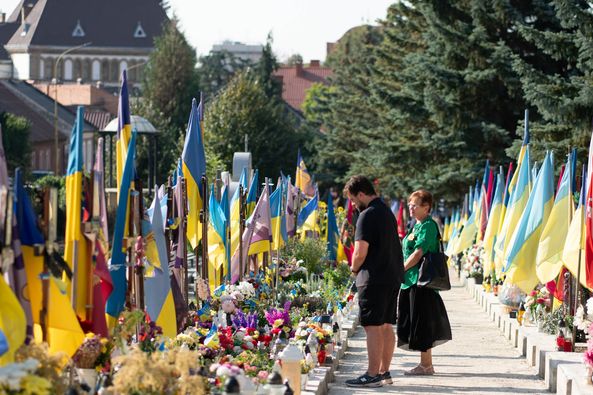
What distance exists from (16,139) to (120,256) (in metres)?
59.7

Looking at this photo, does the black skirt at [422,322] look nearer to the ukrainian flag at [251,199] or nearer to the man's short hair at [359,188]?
the man's short hair at [359,188]

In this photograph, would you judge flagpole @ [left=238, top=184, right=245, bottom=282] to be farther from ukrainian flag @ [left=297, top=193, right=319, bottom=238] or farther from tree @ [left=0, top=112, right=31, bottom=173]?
tree @ [left=0, top=112, right=31, bottom=173]

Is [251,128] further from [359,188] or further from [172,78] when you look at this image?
[359,188]

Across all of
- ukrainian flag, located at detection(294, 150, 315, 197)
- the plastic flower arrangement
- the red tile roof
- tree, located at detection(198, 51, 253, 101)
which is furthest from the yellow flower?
the red tile roof

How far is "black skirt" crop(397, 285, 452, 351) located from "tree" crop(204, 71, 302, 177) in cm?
4493

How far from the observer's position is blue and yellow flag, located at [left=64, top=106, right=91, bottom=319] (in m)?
9.41

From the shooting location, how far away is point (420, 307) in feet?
42.6

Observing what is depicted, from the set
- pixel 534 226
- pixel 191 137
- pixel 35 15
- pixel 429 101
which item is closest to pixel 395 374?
pixel 534 226

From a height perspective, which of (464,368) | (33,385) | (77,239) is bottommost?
(464,368)

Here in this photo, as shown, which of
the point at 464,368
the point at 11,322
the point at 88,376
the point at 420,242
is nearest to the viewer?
the point at 11,322

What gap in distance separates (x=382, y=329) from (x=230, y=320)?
6.66 ft

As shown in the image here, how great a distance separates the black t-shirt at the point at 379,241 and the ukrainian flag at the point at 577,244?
2.17 meters

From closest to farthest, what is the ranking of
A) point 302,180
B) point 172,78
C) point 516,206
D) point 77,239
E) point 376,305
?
1. point 77,239
2. point 376,305
3. point 516,206
4. point 302,180
5. point 172,78

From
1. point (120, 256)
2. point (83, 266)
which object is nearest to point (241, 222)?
point (120, 256)
